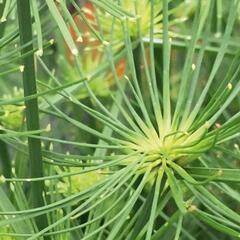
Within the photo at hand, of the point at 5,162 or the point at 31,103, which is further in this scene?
the point at 5,162

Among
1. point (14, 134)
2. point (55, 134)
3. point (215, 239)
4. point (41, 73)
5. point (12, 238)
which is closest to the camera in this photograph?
point (14, 134)

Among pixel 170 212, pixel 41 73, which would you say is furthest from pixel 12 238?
pixel 41 73

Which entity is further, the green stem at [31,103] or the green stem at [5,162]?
the green stem at [5,162]

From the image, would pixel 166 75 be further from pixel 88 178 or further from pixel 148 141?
pixel 88 178

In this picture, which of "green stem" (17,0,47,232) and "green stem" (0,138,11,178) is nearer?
"green stem" (17,0,47,232)

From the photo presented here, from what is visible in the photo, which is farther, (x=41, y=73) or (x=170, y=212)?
(x=41, y=73)

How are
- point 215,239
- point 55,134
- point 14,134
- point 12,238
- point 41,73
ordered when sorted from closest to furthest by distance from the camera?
point 14,134
point 12,238
point 215,239
point 55,134
point 41,73

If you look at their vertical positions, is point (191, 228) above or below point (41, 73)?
below
